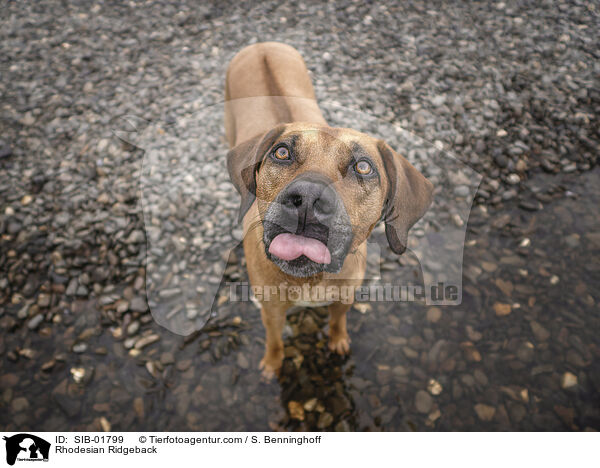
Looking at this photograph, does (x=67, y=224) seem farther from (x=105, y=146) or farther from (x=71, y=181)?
(x=105, y=146)

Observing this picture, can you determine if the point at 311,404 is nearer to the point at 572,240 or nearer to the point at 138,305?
the point at 138,305

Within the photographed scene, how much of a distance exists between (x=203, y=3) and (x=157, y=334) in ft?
22.5

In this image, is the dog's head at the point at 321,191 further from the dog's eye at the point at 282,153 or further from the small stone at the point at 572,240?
the small stone at the point at 572,240

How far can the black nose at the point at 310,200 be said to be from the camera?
2.08 meters

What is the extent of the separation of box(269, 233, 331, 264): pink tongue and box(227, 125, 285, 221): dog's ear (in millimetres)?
735

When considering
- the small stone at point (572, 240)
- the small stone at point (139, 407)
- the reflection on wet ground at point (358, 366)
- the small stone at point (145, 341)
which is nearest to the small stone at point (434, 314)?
the reflection on wet ground at point (358, 366)

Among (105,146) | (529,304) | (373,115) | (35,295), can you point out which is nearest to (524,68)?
(373,115)

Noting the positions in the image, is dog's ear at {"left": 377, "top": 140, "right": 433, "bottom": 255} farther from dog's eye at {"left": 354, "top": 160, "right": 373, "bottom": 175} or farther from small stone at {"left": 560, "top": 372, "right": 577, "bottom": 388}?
small stone at {"left": 560, "top": 372, "right": 577, "bottom": 388}

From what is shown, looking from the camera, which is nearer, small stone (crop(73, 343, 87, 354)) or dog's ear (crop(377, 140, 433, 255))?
dog's ear (crop(377, 140, 433, 255))

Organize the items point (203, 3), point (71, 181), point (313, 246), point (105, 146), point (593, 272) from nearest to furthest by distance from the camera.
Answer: point (313, 246), point (593, 272), point (71, 181), point (105, 146), point (203, 3)

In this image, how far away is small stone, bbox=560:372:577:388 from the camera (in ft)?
12.0

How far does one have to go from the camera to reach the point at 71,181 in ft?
16.7
